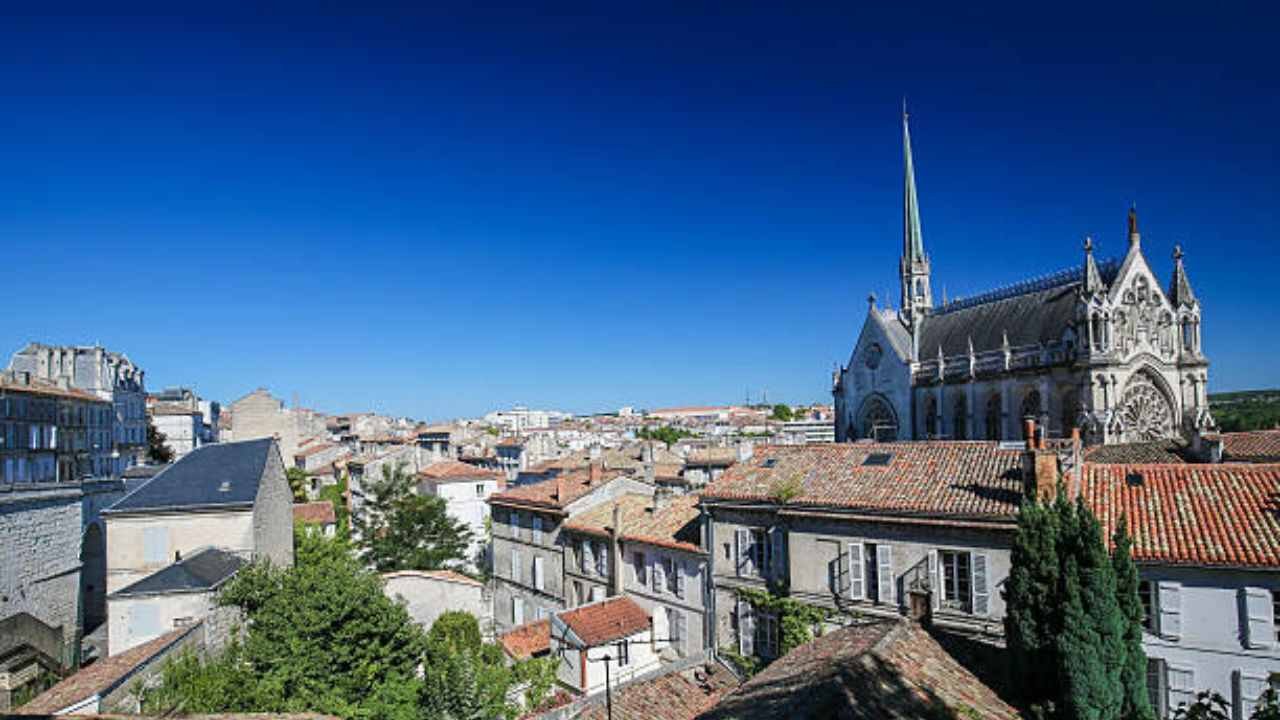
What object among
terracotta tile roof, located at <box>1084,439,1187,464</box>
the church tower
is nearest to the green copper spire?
the church tower

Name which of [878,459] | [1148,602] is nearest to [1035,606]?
[1148,602]

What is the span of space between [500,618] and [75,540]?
18.9m

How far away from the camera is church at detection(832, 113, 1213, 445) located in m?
44.7

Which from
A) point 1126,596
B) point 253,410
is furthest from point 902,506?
point 253,410

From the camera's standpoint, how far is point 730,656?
23797 mm

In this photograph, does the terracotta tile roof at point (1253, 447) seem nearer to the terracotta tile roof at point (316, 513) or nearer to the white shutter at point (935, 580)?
the white shutter at point (935, 580)

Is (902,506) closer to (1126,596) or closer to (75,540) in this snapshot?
(1126,596)

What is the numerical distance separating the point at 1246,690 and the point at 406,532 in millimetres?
39644

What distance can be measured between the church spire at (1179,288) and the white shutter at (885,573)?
39289 mm

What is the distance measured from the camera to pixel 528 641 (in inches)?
1180

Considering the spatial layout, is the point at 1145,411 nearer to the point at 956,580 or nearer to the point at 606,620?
the point at 956,580

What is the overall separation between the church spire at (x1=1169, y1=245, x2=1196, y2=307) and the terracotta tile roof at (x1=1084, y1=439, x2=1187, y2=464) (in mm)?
17386

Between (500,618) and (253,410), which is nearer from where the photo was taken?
(500,618)

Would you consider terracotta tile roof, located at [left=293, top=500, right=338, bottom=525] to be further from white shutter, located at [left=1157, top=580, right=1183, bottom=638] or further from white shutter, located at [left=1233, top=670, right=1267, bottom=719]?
white shutter, located at [left=1233, top=670, right=1267, bottom=719]
